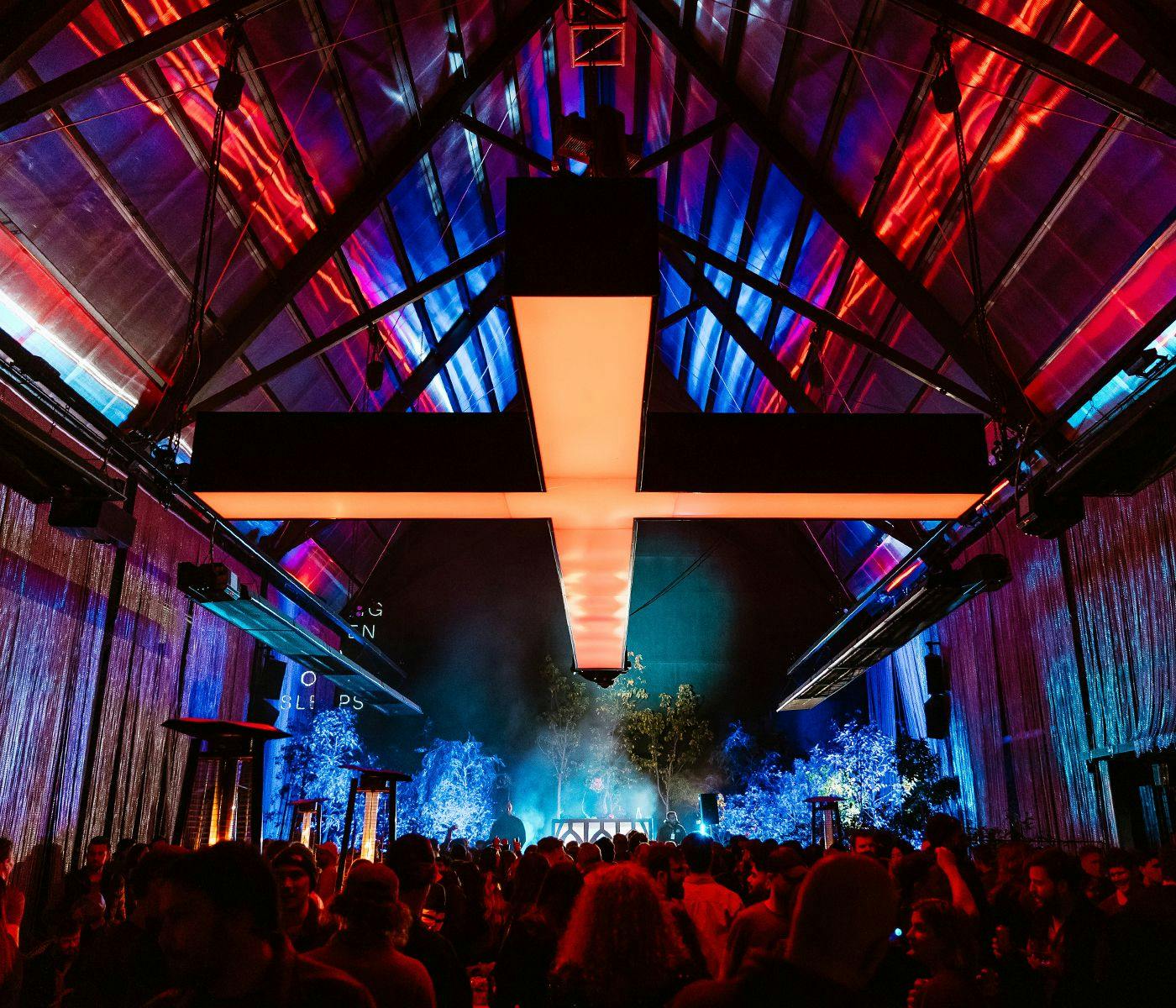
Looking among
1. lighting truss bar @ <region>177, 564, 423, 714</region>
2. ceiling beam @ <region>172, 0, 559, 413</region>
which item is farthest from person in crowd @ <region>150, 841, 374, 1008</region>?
ceiling beam @ <region>172, 0, 559, 413</region>

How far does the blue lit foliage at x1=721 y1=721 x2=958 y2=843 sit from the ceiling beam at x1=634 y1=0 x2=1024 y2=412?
17.4 ft

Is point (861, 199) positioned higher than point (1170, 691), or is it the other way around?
point (861, 199)

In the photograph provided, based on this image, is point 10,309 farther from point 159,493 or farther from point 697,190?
point 697,190

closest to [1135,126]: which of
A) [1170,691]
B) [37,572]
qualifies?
[1170,691]

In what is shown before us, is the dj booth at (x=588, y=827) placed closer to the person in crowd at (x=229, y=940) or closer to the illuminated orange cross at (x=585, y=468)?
the illuminated orange cross at (x=585, y=468)

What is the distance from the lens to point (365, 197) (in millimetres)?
9125

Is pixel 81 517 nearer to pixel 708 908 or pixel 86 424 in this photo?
pixel 86 424

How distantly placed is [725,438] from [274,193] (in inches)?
237

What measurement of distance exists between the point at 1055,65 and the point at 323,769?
11115mm

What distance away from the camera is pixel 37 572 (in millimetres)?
6578

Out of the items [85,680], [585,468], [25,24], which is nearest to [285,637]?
[85,680]

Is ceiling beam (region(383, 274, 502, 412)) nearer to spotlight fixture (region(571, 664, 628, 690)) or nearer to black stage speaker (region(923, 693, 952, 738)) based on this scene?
spotlight fixture (region(571, 664, 628, 690))

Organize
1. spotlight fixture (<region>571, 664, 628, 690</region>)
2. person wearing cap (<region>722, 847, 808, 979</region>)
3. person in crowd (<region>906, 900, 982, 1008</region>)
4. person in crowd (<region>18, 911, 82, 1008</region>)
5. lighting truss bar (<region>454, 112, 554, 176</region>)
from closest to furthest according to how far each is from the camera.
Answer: person in crowd (<region>906, 900, 982, 1008</region>) < person wearing cap (<region>722, 847, 808, 979</region>) < person in crowd (<region>18, 911, 82, 1008</region>) < spotlight fixture (<region>571, 664, 628, 690</region>) < lighting truss bar (<region>454, 112, 554, 176</region>)

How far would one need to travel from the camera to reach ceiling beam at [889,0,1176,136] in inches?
207
